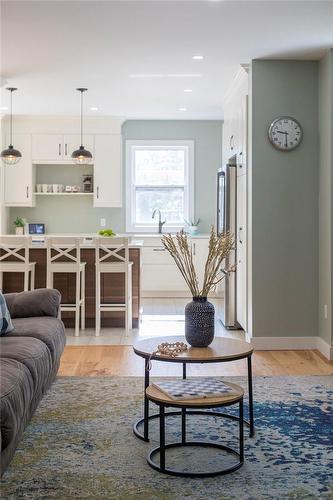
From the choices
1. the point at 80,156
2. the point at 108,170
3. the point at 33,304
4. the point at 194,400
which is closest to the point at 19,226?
the point at 108,170

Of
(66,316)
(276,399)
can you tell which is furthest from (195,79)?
(276,399)

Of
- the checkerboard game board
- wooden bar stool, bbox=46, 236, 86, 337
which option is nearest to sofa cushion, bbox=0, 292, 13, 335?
the checkerboard game board

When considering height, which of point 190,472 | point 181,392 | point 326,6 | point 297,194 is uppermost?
point 326,6

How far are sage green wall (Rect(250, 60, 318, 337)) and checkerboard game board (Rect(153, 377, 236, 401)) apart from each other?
2976mm

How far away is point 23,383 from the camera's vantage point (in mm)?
→ 3324

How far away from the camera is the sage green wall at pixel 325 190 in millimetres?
5922

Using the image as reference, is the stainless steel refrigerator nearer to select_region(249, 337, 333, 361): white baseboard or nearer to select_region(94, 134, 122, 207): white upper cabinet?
select_region(249, 337, 333, 361): white baseboard

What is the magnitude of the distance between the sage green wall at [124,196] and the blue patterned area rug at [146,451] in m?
5.63

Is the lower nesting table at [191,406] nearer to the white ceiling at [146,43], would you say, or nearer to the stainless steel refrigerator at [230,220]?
the white ceiling at [146,43]

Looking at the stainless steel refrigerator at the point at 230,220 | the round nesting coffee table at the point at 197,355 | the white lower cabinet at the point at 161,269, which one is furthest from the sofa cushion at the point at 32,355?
the white lower cabinet at the point at 161,269

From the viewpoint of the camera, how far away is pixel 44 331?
428 centimetres

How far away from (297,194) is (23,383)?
375 centimetres

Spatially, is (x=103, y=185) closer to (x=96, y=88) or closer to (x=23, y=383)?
(x=96, y=88)

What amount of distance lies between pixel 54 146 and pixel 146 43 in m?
4.34
